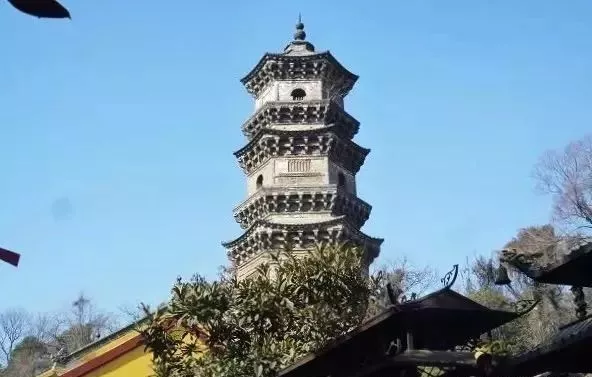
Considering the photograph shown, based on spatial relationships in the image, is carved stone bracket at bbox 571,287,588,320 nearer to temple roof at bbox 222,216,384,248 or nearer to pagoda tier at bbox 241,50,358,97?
temple roof at bbox 222,216,384,248

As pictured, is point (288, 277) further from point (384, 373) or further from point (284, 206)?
point (284, 206)

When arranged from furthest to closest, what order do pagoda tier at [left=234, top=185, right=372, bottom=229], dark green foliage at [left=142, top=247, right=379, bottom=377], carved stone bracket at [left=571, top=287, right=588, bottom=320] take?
pagoda tier at [left=234, top=185, right=372, bottom=229] → dark green foliage at [left=142, top=247, right=379, bottom=377] → carved stone bracket at [left=571, top=287, right=588, bottom=320]

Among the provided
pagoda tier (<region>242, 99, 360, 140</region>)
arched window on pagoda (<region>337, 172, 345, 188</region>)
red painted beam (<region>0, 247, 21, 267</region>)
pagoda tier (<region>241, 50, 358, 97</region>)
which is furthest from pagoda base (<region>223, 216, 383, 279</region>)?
red painted beam (<region>0, 247, 21, 267</region>)

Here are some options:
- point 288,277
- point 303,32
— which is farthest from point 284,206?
point 288,277

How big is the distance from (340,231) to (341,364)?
16.1 metres

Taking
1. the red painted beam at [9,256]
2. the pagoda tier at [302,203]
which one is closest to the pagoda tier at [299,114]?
the pagoda tier at [302,203]

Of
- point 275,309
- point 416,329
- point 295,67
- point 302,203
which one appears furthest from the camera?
point 295,67

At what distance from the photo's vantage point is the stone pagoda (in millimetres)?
27016

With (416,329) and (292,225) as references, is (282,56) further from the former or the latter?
(416,329)

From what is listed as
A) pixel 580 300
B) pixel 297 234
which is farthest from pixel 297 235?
pixel 580 300

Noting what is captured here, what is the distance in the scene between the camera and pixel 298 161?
2861 cm

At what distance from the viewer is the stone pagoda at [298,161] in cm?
2702

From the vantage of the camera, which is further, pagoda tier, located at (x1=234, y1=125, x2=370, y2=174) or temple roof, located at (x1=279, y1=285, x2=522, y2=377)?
pagoda tier, located at (x1=234, y1=125, x2=370, y2=174)

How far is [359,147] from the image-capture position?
1187 inches
